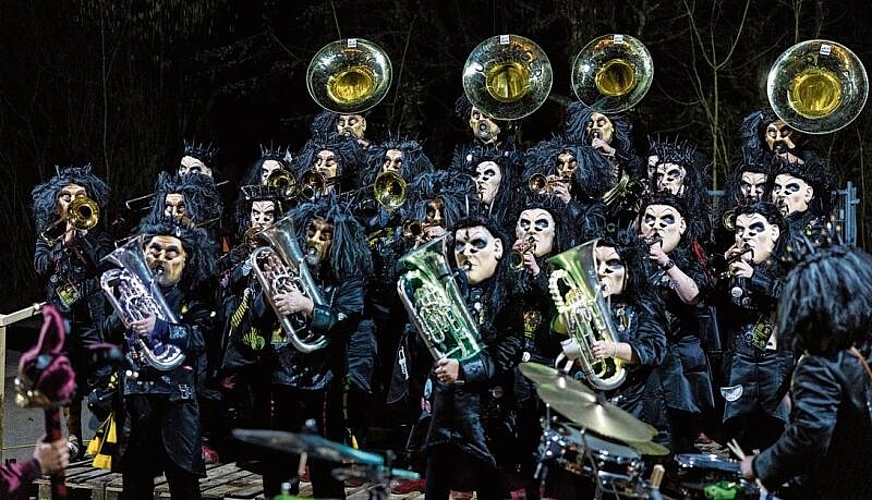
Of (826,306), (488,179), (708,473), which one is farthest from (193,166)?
(826,306)

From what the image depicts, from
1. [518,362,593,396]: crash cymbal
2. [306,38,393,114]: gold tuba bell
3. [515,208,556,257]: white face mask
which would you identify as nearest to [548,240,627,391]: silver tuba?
[518,362,593,396]: crash cymbal

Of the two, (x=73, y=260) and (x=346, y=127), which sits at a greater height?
(x=346, y=127)

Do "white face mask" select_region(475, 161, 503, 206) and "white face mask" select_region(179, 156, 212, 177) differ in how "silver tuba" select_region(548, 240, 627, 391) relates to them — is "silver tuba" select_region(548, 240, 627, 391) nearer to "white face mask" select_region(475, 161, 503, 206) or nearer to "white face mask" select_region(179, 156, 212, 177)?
"white face mask" select_region(475, 161, 503, 206)

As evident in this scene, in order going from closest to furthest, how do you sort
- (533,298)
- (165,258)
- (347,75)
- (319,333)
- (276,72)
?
1. (319,333)
2. (165,258)
3. (533,298)
4. (347,75)
5. (276,72)

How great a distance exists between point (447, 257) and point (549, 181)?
6.34 feet

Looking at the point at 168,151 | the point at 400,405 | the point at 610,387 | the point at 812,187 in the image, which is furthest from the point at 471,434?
the point at 168,151

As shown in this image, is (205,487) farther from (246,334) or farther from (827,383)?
(827,383)

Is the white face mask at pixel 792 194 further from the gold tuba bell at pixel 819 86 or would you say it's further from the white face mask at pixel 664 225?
the gold tuba bell at pixel 819 86

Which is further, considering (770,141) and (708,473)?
(770,141)

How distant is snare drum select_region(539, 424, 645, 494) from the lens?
5.39 m

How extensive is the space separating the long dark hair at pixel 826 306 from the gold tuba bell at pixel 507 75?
16.6 feet

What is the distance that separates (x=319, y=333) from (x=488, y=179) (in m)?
2.18

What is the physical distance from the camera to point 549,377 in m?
5.59

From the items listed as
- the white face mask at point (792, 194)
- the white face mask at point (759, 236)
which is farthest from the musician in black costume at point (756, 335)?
the white face mask at point (792, 194)
